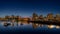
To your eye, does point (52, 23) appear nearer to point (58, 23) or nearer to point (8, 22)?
point (58, 23)

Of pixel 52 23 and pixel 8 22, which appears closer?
pixel 8 22

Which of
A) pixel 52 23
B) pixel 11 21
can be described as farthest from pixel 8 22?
pixel 52 23

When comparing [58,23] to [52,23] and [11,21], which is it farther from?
[11,21]

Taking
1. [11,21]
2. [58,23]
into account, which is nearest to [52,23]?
[58,23]

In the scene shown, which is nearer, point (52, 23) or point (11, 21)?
point (11, 21)

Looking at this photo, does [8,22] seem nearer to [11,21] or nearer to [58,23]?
[11,21]
